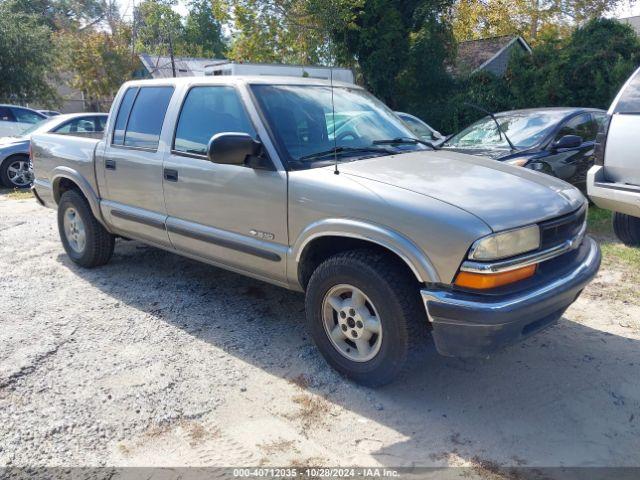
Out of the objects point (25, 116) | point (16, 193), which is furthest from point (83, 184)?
point (25, 116)

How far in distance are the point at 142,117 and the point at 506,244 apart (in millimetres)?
3329

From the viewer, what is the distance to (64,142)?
5695mm

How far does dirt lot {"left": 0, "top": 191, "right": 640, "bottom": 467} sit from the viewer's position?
2.89 m

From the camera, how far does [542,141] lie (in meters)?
6.98

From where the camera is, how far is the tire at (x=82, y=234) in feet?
18.2

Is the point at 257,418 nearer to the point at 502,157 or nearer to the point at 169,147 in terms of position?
the point at 169,147

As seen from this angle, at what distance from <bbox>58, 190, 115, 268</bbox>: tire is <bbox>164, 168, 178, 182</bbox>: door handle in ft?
4.94

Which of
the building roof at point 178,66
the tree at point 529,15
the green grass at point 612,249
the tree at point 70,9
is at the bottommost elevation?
the green grass at point 612,249

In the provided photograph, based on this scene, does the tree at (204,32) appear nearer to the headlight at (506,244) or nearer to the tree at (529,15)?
the tree at (529,15)

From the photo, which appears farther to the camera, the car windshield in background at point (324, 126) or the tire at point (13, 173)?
the tire at point (13, 173)

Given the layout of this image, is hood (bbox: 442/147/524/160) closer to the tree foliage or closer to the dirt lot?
the dirt lot

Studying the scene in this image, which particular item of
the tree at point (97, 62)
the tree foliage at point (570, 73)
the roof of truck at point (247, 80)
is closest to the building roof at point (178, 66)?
the tree at point (97, 62)

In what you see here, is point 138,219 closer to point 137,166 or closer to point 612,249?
point 137,166

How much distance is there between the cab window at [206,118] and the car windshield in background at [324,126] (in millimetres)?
195
